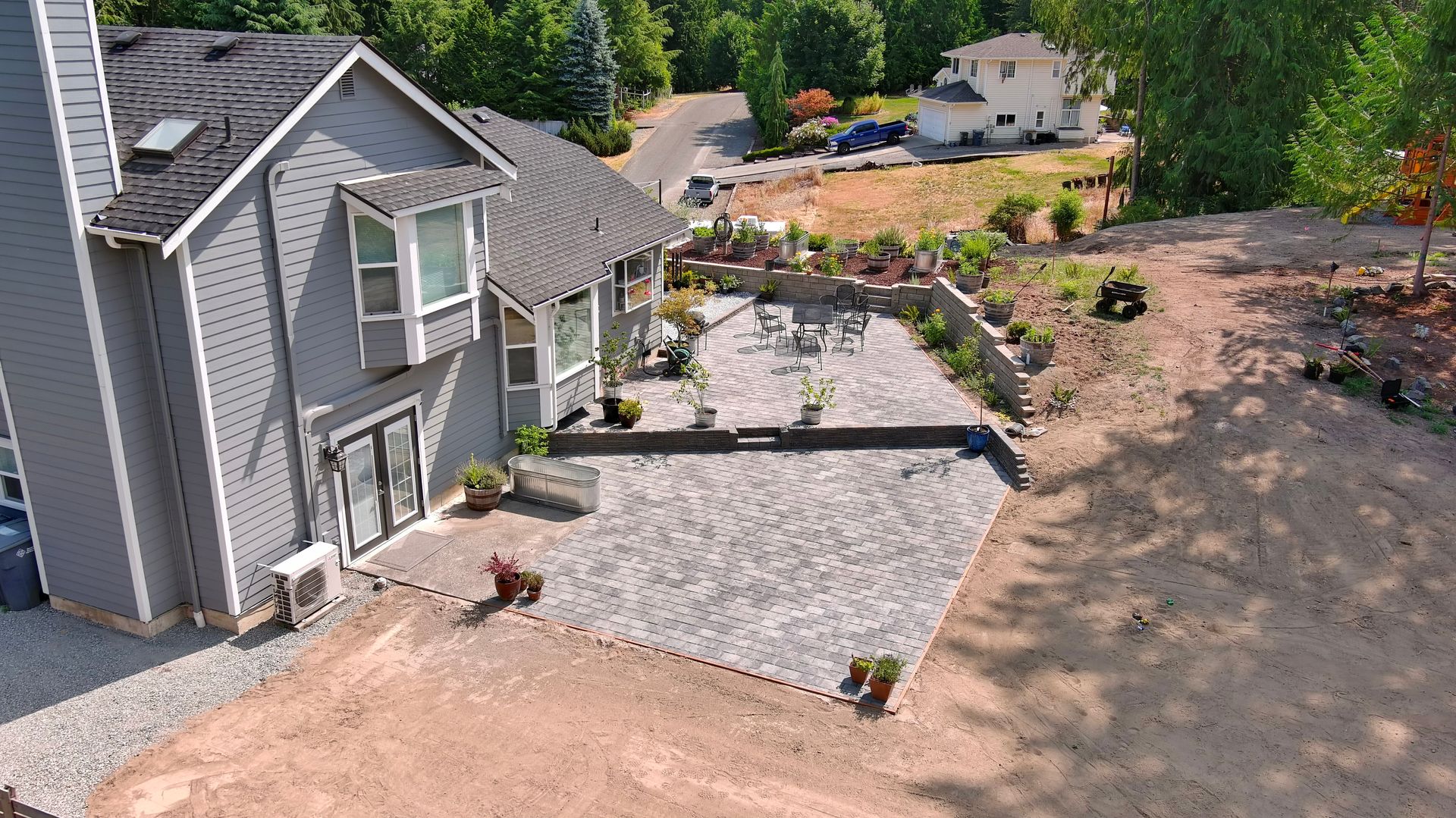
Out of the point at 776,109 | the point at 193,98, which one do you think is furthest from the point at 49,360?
the point at 776,109

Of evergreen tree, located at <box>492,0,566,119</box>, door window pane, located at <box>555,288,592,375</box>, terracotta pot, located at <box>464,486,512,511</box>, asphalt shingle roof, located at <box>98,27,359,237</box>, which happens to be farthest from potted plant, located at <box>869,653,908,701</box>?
evergreen tree, located at <box>492,0,566,119</box>

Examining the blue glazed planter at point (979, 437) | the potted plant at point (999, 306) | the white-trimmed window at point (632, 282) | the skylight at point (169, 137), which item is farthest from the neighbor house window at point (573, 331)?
the potted plant at point (999, 306)

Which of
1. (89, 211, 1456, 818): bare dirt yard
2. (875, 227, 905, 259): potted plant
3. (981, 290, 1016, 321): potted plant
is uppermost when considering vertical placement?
(875, 227, 905, 259): potted plant

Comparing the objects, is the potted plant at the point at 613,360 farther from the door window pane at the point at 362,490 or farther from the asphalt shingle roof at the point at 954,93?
the asphalt shingle roof at the point at 954,93

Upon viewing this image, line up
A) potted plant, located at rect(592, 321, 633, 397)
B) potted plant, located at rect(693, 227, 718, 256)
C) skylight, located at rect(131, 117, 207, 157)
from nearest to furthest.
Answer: skylight, located at rect(131, 117, 207, 157)
potted plant, located at rect(592, 321, 633, 397)
potted plant, located at rect(693, 227, 718, 256)

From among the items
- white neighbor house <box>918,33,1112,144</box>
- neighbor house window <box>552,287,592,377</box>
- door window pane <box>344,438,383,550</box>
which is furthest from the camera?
white neighbor house <box>918,33,1112,144</box>

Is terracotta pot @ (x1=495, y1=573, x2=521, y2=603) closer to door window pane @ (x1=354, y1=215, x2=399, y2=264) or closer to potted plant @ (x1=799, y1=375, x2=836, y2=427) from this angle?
door window pane @ (x1=354, y1=215, x2=399, y2=264)

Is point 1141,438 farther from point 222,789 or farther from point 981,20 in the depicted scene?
point 981,20

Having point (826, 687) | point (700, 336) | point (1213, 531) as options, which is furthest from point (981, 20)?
point (826, 687)
